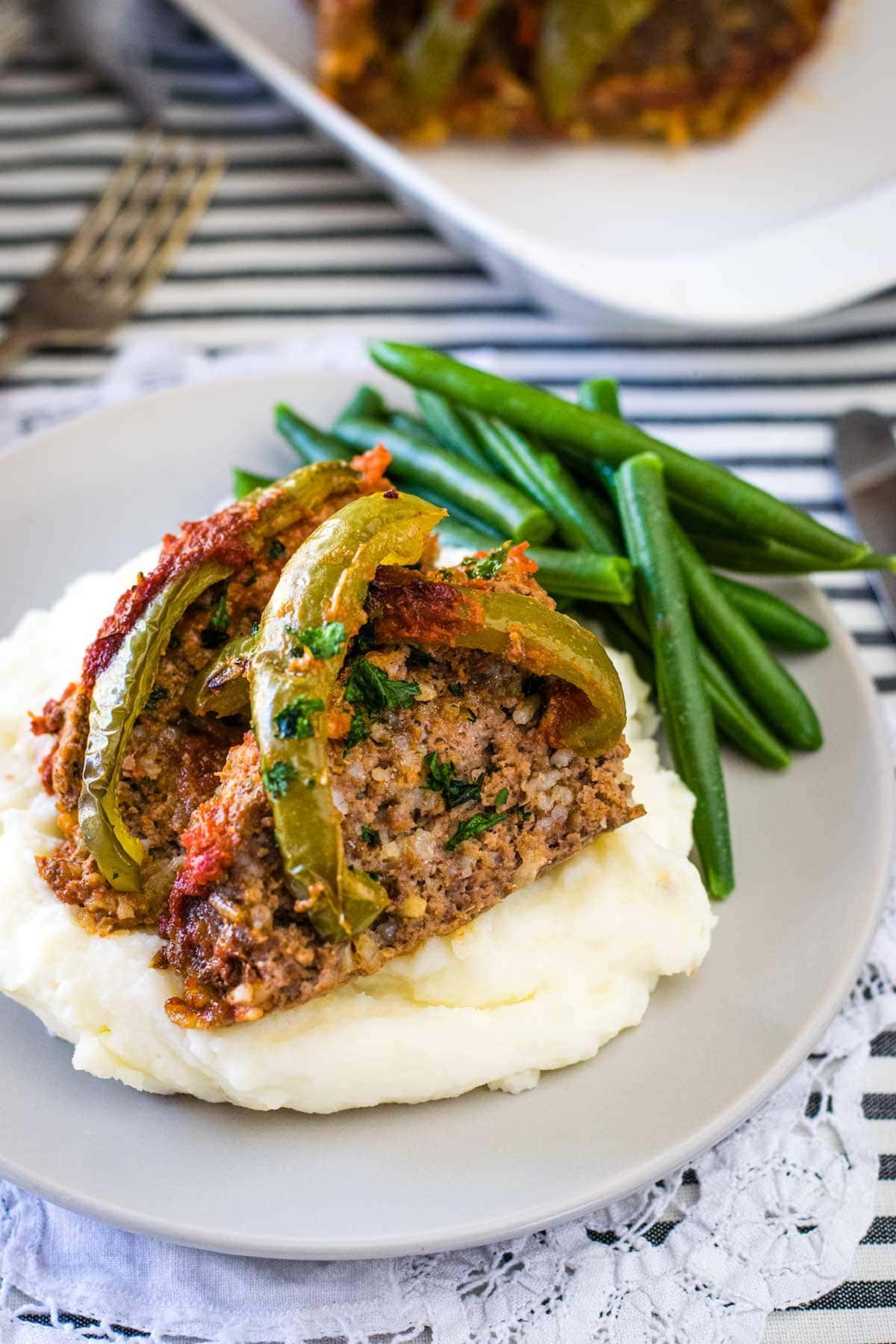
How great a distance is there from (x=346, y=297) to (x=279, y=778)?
15.3 ft

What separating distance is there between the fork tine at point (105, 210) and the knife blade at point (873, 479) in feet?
13.7

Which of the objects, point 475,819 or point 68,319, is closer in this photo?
point 475,819

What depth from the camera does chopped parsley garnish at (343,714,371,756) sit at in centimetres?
351

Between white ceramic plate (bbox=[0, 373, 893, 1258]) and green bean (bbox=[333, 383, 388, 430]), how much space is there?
2223 millimetres

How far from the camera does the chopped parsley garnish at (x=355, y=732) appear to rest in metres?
3.51

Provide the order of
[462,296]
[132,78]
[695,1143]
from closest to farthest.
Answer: [695,1143], [462,296], [132,78]

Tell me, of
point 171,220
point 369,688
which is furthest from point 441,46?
point 369,688

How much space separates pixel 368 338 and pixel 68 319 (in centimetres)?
162

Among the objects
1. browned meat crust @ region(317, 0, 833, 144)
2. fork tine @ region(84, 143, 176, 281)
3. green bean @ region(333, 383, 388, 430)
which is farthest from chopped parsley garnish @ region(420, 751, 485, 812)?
browned meat crust @ region(317, 0, 833, 144)

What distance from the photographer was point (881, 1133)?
406 centimetres

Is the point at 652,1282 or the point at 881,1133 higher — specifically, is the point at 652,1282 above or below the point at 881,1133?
below

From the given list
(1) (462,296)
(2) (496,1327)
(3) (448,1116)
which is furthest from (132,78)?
(2) (496,1327)

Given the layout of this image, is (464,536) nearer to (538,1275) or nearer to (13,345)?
(538,1275)

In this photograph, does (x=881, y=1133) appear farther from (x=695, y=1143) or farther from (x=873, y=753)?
(x=873, y=753)
